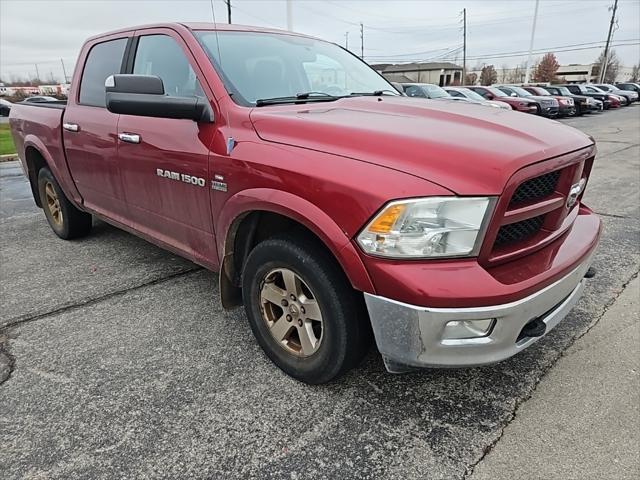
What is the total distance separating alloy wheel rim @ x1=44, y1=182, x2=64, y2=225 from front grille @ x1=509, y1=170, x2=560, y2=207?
4351mm

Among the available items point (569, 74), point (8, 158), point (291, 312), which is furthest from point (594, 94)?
point (569, 74)

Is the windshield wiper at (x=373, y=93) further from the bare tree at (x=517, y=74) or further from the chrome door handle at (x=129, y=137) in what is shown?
the bare tree at (x=517, y=74)

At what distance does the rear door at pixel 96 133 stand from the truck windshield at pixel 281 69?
104 centimetres

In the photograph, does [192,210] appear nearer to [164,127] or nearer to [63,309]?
[164,127]

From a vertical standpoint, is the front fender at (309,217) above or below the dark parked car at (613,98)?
above

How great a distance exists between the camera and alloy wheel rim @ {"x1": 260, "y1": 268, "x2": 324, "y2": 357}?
2.30 metres

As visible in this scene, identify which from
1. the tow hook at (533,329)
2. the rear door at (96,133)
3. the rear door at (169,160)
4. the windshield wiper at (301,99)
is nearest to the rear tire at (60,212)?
the rear door at (96,133)

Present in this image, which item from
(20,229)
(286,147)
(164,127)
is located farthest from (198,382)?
(20,229)

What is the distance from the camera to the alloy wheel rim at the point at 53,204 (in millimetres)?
4811

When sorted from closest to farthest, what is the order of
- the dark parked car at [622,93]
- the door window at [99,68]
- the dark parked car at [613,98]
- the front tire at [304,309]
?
the front tire at [304,309] → the door window at [99,68] → the dark parked car at [613,98] → the dark parked car at [622,93]

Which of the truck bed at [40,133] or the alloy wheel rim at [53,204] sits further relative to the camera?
the alloy wheel rim at [53,204]

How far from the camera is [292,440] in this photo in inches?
82.8

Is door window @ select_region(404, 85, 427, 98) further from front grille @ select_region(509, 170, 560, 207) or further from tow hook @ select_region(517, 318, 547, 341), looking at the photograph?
tow hook @ select_region(517, 318, 547, 341)

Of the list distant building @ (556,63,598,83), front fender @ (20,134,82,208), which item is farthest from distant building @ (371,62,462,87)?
front fender @ (20,134,82,208)
